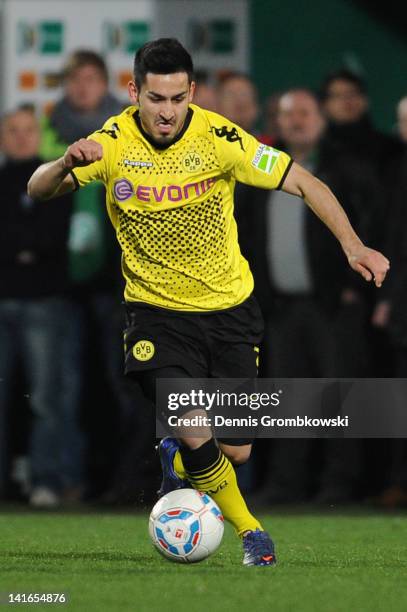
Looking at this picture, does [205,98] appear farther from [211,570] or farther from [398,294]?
[211,570]

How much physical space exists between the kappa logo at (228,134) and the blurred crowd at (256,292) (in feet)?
11.0

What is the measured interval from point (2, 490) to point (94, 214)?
212 cm

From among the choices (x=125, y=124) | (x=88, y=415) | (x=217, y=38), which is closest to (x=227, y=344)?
(x=125, y=124)

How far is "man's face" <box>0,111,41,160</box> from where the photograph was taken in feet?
36.8

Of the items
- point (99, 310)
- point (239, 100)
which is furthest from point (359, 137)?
point (99, 310)

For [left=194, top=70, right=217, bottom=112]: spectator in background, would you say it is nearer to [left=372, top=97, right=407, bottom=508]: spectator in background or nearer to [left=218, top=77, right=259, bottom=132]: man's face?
[left=218, top=77, right=259, bottom=132]: man's face

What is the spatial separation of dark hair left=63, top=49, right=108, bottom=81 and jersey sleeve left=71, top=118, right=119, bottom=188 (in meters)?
4.39

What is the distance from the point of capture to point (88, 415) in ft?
37.8

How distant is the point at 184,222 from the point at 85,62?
4.50m

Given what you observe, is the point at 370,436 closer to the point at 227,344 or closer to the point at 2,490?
the point at 2,490

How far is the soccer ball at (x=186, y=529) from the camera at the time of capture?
680cm

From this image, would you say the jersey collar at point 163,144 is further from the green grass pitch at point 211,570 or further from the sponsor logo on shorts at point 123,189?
the green grass pitch at point 211,570

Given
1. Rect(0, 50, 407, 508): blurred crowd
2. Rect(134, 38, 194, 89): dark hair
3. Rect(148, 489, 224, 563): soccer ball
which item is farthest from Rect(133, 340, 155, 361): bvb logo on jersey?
Rect(0, 50, 407, 508): blurred crowd

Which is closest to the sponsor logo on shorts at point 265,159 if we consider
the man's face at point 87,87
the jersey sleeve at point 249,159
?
the jersey sleeve at point 249,159
